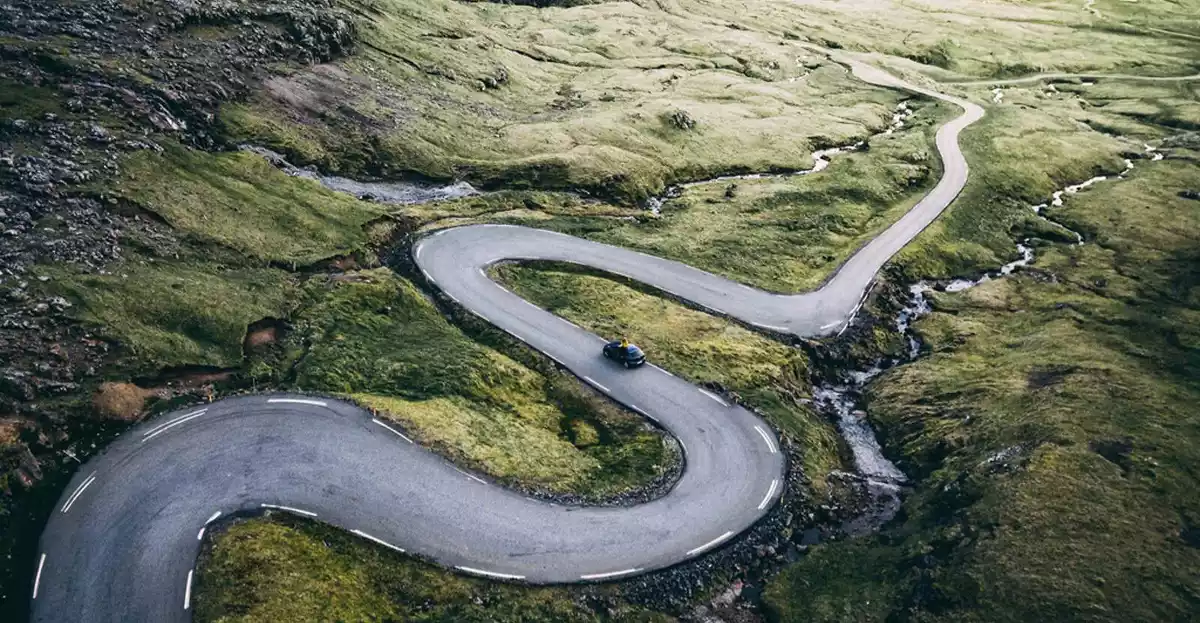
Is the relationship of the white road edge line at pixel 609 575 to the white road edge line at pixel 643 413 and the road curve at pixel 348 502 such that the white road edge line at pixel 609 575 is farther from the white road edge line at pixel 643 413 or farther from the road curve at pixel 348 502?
the white road edge line at pixel 643 413

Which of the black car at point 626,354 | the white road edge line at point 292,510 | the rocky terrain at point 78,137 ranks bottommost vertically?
the white road edge line at point 292,510

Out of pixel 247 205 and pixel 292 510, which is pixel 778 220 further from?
pixel 292 510

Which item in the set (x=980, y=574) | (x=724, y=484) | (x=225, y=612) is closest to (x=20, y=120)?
(x=225, y=612)

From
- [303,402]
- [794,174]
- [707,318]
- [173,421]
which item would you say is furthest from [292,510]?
[794,174]

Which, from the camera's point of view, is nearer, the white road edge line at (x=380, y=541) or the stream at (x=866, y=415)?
the white road edge line at (x=380, y=541)

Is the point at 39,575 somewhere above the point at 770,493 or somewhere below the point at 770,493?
below

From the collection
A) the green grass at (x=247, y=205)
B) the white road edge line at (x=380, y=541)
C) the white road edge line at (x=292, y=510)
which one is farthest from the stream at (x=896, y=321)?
the white road edge line at (x=292, y=510)

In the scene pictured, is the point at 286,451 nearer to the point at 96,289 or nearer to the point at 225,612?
the point at 225,612
